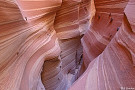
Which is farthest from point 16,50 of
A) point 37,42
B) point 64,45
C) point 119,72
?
point 64,45

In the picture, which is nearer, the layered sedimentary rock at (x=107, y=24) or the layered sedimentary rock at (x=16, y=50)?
the layered sedimentary rock at (x=16, y=50)

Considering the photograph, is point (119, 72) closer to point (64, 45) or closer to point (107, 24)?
point (107, 24)

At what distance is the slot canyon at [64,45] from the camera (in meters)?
0.99

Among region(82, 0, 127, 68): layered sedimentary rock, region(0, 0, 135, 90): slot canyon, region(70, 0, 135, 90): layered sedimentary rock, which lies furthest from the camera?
region(82, 0, 127, 68): layered sedimentary rock

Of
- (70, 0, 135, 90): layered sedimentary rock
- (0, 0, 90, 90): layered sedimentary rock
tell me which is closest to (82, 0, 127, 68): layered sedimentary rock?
(0, 0, 90, 90): layered sedimentary rock

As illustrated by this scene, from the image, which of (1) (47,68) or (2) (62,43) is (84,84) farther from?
(2) (62,43)

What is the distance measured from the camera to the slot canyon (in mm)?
994

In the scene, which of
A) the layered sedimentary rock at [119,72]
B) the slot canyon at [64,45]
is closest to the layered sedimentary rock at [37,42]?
the slot canyon at [64,45]

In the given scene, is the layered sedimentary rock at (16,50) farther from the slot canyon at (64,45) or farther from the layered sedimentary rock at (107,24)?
the layered sedimentary rock at (107,24)

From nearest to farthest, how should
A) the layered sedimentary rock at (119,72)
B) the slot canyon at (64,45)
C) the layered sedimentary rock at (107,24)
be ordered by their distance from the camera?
the layered sedimentary rock at (119,72) → the slot canyon at (64,45) → the layered sedimentary rock at (107,24)

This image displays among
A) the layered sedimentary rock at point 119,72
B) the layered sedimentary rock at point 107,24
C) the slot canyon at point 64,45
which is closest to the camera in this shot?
the layered sedimentary rock at point 119,72

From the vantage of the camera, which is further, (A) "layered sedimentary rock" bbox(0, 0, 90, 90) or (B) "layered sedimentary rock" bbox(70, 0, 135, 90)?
(A) "layered sedimentary rock" bbox(0, 0, 90, 90)

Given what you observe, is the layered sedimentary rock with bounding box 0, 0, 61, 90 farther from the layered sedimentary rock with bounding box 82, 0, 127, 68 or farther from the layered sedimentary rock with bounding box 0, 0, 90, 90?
the layered sedimentary rock with bounding box 82, 0, 127, 68

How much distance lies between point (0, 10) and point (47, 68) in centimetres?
191
